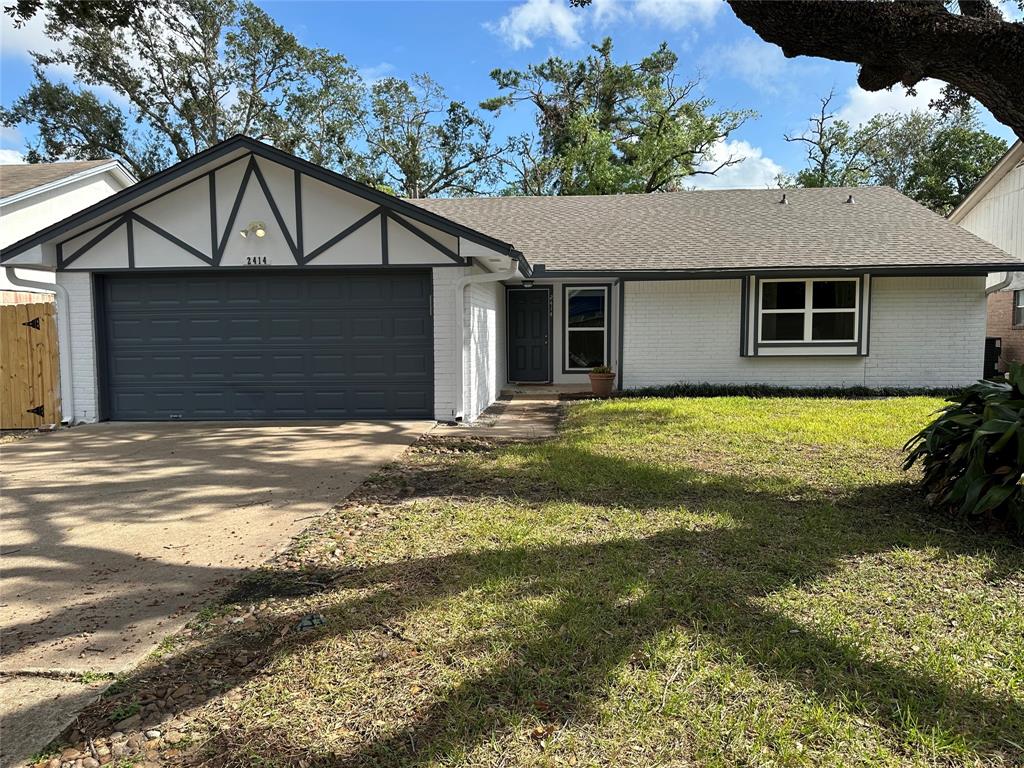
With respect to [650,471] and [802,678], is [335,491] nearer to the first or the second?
[650,471]

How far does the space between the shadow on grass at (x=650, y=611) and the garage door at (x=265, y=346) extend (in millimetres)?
4399

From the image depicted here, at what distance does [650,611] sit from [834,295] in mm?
11313

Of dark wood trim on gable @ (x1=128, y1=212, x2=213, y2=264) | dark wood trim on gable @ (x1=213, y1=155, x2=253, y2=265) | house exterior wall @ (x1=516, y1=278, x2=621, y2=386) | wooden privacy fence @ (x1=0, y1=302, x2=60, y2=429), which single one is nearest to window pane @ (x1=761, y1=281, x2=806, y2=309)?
house exterior wall @ (x1=516, y1=278, x2=621, y2=386)

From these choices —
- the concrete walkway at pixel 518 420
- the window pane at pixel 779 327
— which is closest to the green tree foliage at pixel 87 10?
the concrete walkway at pixel 518 420

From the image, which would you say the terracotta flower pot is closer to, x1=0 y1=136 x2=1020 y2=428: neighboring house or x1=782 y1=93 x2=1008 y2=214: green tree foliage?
x1=0 y1=136 x2=1020 y2=428: neighboring house

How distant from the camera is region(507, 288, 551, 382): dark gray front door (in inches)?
572

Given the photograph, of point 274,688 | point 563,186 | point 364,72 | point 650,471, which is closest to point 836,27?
point 650,471

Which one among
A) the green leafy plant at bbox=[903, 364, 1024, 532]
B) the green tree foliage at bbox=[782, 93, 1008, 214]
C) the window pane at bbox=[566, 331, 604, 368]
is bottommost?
the green leafy plant at bbox=[903, 364, 1024, 532]

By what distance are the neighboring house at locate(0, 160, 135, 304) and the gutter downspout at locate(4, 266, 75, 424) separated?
4390 millimetres

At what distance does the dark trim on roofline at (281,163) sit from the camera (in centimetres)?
883

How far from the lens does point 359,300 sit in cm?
977

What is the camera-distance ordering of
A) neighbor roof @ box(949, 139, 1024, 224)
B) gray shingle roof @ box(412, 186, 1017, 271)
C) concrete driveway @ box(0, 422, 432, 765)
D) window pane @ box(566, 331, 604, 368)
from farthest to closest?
neighbor roof @ box(949, 139, 1024, 224)
window pane @ box(566, 331, 604, 368)
gray shingle roof @ box(412, 186, 1017, 271)
concrete driveway @ box(0, 422, 432, 765)

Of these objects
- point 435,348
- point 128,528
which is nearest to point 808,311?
point 435,348

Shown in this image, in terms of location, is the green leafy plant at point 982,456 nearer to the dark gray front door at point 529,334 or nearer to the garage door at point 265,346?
the garage door at point 265,346
